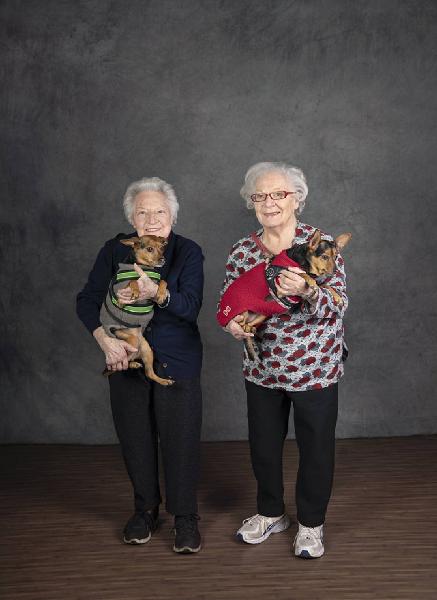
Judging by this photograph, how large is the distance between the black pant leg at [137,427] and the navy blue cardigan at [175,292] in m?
0.16

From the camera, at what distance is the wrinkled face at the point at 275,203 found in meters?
2.90

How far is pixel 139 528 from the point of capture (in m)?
3.31

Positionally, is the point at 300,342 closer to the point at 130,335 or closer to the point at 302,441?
the point at 302,441

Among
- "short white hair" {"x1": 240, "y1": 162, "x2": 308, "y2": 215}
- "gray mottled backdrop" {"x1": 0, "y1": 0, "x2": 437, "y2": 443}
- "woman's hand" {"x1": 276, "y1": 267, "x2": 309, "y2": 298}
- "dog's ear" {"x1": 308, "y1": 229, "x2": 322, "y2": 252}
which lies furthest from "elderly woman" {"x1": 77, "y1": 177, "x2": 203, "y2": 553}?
"gray mottled backdrop" {"x1": 0, "y1": 0, "x2": 437, "y2": 443}

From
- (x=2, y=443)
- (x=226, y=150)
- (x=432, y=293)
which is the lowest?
(x=2, y=443)

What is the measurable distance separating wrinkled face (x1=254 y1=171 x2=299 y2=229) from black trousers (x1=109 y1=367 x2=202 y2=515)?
2.47 feet

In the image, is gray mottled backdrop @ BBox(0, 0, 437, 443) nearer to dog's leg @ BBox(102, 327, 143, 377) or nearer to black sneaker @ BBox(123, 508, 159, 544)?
black sneaker @ BBox(123, 508, 159, 544)

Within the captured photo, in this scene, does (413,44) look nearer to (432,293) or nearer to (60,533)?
(432,293)

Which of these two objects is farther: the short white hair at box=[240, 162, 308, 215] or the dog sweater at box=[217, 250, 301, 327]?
the short white hair at box=[240, 162, 308, 215]

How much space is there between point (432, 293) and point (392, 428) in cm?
87

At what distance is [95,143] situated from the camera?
14.6ft

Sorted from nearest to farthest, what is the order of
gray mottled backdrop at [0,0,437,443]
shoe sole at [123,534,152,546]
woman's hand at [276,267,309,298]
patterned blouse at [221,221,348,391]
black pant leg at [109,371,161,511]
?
woman's hand at [276,267,309,298]
patterned blouse at [221,221,348,391]
black pant leg at [109,371,161,511]
shoe sole at [123,534,152,546]
gray mottled backdrop at [0,0,437,443]

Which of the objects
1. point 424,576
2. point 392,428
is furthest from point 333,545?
point 392,428

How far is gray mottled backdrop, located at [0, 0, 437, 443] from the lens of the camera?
4395mm
